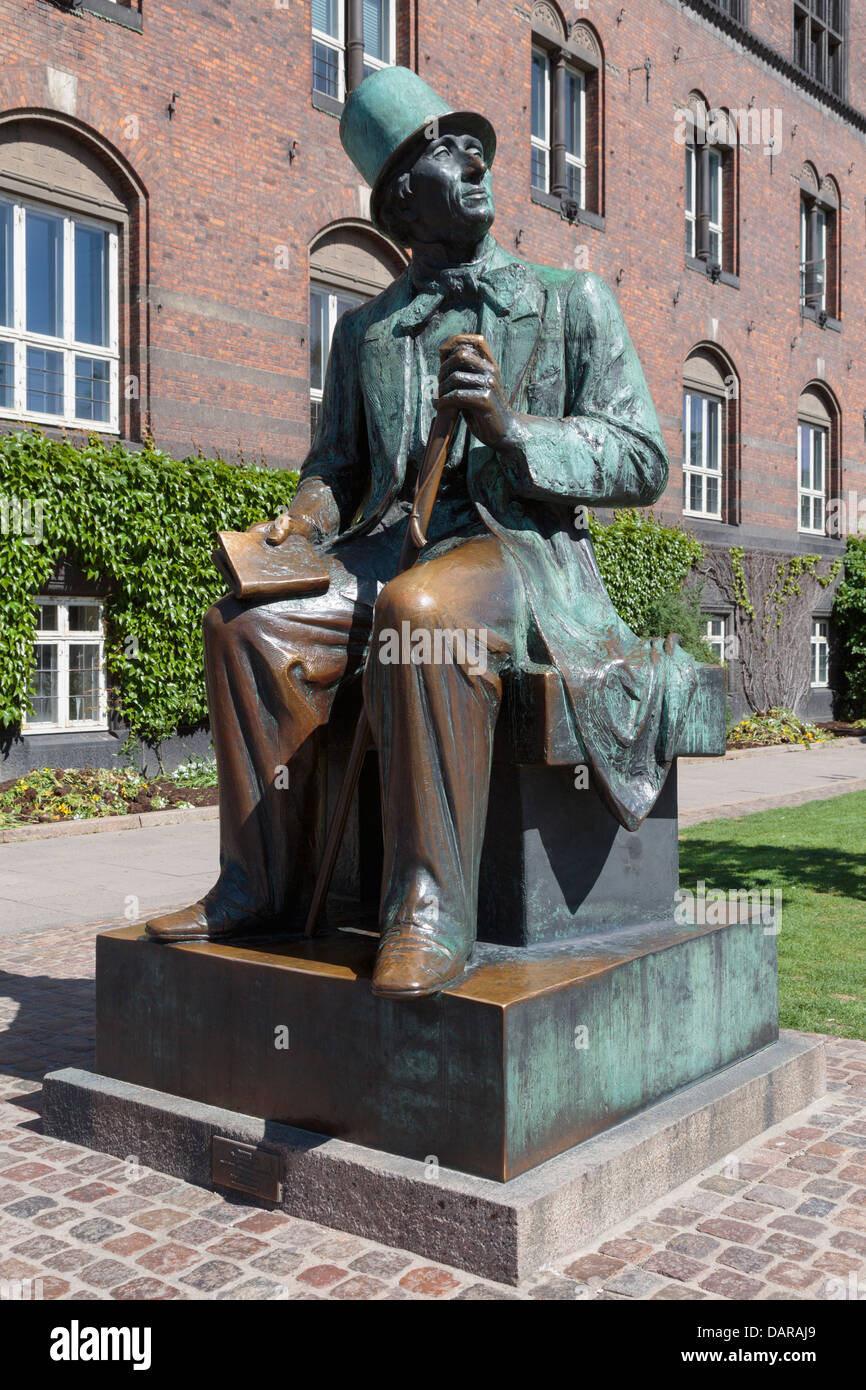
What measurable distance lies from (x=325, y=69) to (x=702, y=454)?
1038cm

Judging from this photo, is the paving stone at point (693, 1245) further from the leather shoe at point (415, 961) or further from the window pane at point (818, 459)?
the window pane at point (818, 459)

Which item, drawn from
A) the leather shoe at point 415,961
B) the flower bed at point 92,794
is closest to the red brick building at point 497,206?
the flower bed at point 92,794

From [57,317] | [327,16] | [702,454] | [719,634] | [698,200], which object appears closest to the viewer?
[57,317]

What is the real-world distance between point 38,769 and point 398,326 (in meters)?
9.42

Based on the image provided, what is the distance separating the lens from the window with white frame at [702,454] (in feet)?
74.4

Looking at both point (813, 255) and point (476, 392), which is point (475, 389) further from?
point (813, 255)

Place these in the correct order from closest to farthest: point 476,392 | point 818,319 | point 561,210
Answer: point 476,392 < point 561,210 < point 818,319

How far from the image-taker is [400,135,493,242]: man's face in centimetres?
365

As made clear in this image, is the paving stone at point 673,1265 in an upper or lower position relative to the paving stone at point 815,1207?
upper

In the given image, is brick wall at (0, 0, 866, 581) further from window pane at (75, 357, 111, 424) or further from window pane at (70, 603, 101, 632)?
window pane at (70, 603, 101, 632)

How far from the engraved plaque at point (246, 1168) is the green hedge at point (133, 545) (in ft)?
30.8

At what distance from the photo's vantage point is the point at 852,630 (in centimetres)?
2686

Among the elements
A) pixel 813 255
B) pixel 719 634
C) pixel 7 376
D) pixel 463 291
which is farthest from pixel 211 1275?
pixel 813 255

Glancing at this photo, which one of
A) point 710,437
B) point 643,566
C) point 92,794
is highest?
point 710,437
